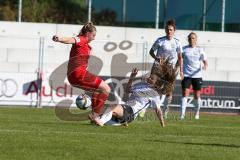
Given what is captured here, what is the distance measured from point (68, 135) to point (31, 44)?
18862 mm

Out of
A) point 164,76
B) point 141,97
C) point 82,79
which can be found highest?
point 164,76

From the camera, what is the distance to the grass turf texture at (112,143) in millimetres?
10266

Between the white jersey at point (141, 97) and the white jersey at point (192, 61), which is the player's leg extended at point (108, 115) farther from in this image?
the white jersey at point (192, 61)

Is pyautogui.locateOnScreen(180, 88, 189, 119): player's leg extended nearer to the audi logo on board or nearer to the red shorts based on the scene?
the red shorts

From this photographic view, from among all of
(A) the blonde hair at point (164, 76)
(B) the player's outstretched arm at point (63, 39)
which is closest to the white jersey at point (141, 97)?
(A) the blonde hair at point (164, 76)

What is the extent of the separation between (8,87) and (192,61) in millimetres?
7880

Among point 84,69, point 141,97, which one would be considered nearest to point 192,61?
point 84,69

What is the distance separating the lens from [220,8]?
33.7 m

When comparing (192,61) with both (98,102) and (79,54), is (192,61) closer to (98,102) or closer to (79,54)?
(98,102)

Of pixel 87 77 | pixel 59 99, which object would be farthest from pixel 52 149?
pixel 59 99

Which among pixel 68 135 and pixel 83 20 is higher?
pixel 83 20

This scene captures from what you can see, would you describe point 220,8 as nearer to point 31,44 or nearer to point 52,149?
point 31,44

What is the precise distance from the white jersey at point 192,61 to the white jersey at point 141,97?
20.9 ft

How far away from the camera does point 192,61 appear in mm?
21734
